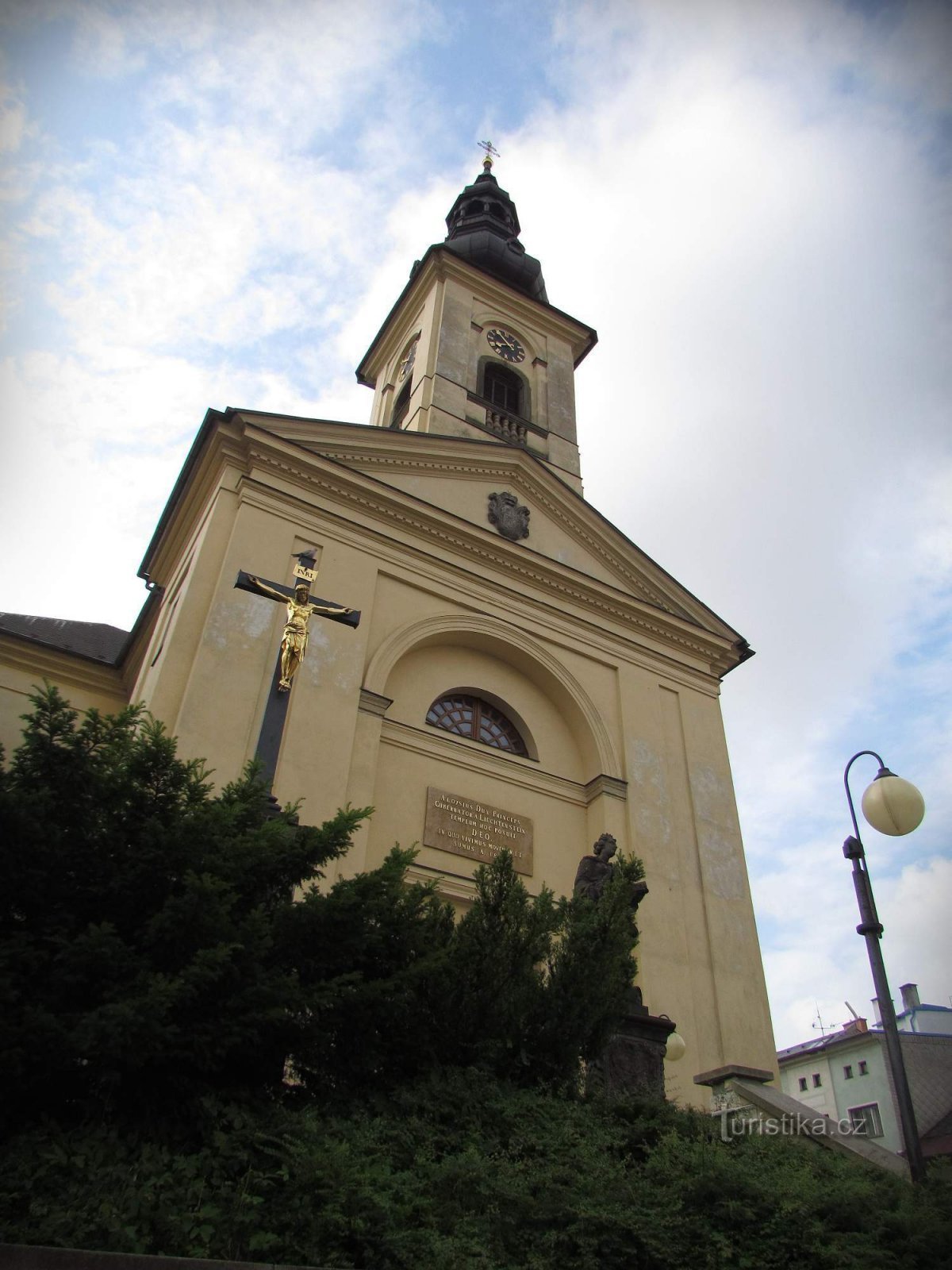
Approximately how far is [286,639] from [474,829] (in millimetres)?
6518

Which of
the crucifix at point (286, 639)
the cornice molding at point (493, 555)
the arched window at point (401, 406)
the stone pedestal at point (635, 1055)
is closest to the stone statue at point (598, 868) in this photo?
the stone pedestal at point (635, 1055)

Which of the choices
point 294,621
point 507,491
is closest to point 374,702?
point 294,621

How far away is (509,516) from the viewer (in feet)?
59.9

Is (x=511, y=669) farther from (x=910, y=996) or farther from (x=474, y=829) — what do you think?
(x=910, y=996)

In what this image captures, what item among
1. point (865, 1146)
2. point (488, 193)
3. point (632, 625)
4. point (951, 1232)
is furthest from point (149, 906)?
point (488, 193)

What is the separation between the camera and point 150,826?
251 inches

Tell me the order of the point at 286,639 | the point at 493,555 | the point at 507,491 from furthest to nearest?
the point at 507,491 → the point at 493,555 → the point at 286,639

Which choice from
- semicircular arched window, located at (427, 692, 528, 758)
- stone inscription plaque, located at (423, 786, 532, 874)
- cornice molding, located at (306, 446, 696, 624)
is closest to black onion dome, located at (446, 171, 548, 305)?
cornice molding, located at (306, 446, 696, 624)

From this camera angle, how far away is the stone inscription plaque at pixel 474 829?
14.3 metres

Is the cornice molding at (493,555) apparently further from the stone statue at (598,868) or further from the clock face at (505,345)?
the clock face at (505,345)

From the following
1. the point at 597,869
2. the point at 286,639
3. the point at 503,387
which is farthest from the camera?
the point at 503,387

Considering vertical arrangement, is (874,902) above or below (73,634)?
below

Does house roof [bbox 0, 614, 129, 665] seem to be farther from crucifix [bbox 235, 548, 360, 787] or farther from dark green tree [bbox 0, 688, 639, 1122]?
dark green tree [bbox 0, 688, 639, 1122]

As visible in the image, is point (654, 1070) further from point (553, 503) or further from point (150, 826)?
point (553, 503)
